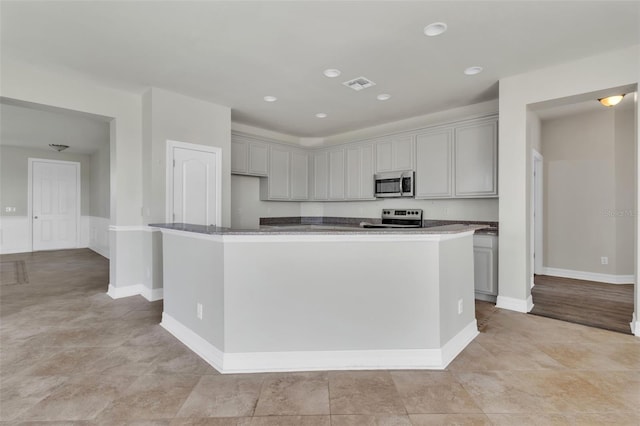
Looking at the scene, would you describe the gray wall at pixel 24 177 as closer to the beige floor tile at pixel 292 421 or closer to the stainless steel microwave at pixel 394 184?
the stainless steel microwave at pixel 394 184

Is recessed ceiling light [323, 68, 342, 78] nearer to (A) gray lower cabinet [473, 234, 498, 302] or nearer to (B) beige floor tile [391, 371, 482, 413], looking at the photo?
(A) gray lower cabinet [473, 234, 498, 302]

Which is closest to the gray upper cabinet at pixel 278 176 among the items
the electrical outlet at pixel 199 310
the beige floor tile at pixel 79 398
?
the electrical outlet at pixel 199 310

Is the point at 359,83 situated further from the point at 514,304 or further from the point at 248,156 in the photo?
the point at 514,304

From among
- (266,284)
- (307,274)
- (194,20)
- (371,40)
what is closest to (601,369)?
(307,274)

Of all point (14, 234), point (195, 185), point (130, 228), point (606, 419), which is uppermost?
point (195, 185)

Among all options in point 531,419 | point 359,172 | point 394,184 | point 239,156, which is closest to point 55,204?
point 239,156

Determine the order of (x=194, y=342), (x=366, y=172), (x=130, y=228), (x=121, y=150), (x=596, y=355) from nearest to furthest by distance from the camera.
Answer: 1. (x=596, y=355)
2. (x=194, y=342)
3. (x=121, y=150)
4. (x=130, y=228)
5. (x=366, y=172)

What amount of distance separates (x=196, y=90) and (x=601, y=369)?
4.69 meters

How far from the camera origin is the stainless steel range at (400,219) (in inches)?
201

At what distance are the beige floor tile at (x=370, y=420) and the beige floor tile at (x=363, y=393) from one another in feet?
0.11

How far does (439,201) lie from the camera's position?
496 centimetres

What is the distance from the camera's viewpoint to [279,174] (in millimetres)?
5898

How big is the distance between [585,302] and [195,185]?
510 centimetres

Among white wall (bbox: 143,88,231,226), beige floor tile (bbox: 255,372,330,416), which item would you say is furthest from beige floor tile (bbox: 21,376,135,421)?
white wall (bbox: 143,88,231,226)
